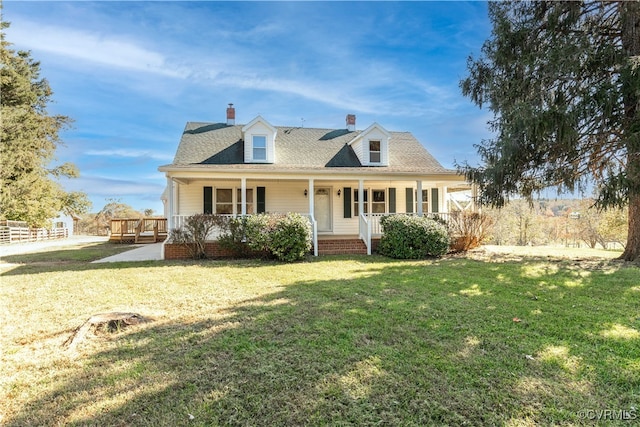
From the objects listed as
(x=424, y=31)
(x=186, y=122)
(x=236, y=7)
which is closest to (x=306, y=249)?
(x=236, y=7)

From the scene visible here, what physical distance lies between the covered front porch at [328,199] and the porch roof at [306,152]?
65 cm

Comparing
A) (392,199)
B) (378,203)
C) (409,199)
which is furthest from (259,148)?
(409,199)

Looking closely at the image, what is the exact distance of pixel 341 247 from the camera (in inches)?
485

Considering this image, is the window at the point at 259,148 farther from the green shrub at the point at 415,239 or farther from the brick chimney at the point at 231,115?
the green shrub at the point at 415,239

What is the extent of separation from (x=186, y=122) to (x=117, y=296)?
12110 mm

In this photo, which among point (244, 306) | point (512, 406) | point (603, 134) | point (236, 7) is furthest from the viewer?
point (236, 7)

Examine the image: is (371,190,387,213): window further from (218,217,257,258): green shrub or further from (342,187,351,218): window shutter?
(218,217,257,258): green shrub

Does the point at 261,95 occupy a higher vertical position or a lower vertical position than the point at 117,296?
higher

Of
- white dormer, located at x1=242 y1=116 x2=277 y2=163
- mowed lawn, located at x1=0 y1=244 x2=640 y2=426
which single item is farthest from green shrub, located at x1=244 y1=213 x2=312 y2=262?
white dormer, located at x1=242 y1=116 x2=277 y2=163

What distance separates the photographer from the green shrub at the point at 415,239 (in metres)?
10.9

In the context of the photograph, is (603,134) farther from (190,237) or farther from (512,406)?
(190,237)

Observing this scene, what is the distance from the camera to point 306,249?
413 inches

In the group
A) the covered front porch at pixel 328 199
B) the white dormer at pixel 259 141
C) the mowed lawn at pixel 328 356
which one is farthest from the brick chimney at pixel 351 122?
the mowed lawn at pixel 328 356
